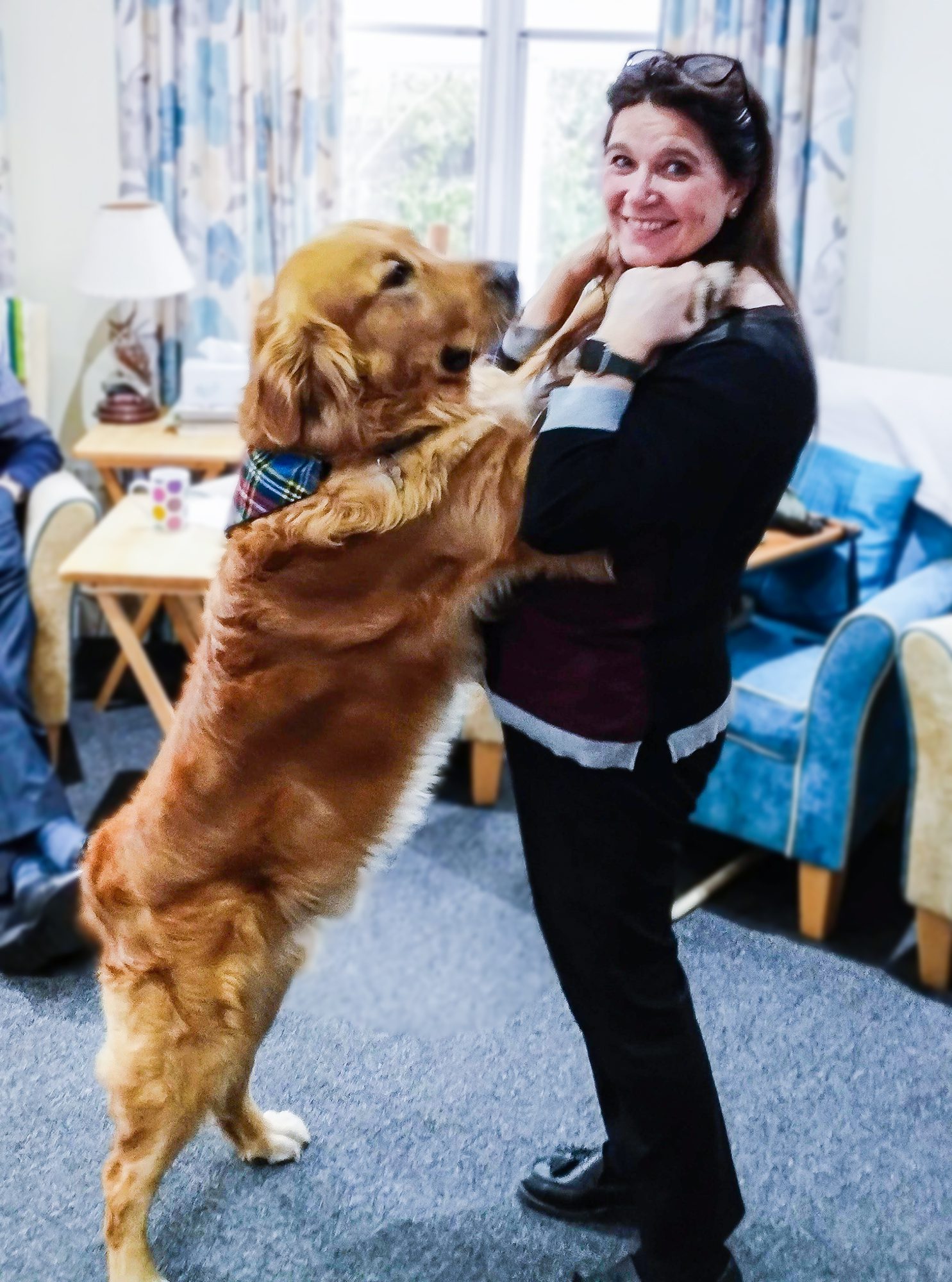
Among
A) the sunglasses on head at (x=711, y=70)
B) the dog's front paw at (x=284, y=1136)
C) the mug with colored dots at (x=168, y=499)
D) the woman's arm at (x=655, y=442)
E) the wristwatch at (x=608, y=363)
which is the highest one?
the sunglasses on head at (x=711, y=70)

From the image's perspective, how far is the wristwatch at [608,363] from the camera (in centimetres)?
115

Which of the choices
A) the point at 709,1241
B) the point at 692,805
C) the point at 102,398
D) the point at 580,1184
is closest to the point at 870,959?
the point at 580,1184

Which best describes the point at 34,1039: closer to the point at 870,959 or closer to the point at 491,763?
the point at 491,763

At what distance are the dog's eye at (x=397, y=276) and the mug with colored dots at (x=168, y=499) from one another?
1587 millimetres

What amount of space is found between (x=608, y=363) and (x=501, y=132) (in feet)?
10.0

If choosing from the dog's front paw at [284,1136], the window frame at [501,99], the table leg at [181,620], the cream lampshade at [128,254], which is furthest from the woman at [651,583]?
the window frame at [501,99]

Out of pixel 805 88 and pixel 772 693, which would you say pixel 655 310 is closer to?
pixel 772 693

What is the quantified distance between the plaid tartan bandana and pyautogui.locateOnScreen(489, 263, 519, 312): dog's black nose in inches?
12.3

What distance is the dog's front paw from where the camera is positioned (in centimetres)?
193

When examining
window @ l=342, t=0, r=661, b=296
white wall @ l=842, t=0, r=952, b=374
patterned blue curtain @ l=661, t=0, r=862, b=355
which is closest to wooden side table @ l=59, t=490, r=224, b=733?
window @ l=342, t=0, r=661, b=296

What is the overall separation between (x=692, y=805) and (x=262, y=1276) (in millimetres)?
951

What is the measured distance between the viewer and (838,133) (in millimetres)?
3463

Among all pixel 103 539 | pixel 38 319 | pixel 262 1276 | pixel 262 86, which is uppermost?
pixel 262 86

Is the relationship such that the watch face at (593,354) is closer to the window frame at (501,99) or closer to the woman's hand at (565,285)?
the woman's hand at (565,285)
